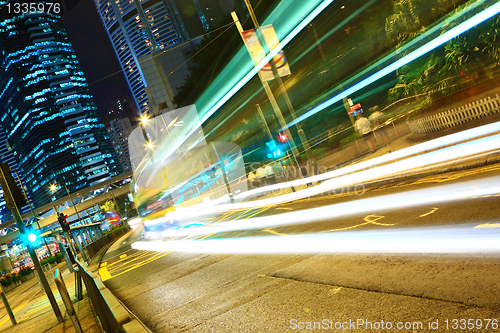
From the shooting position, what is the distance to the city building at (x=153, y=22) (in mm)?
70062

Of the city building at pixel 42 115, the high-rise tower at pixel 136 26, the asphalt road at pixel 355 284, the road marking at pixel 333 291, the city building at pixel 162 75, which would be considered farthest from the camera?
the city building at pixel 42 115

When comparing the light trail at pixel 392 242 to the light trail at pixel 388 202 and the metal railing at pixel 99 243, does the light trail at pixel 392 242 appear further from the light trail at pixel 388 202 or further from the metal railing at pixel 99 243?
the metal railing at pixel 99 243

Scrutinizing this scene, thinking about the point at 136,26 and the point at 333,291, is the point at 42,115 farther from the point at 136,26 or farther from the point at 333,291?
the point at 333,291

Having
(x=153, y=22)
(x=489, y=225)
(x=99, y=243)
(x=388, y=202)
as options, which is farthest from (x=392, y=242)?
(x=153, y=22)

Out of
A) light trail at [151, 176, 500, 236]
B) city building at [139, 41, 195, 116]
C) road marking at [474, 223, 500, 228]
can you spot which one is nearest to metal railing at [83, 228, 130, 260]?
light trail at [151, 176, 500, 236]

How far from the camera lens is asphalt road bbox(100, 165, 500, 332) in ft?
12.9

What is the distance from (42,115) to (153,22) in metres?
77.7

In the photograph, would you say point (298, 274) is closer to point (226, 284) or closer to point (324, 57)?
point (226, 284)

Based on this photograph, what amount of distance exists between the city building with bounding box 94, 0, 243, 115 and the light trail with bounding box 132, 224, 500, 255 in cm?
4775

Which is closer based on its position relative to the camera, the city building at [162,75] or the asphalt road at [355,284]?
the asphalt road at [355,284]

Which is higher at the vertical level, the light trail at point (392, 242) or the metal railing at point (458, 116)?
the metal railing at point (458, 116)

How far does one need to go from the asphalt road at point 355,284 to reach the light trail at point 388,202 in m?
0.08

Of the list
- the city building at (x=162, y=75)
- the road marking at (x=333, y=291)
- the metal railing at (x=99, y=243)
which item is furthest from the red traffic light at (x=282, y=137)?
the city building at (x=162, y=75)

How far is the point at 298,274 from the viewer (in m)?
6.41
